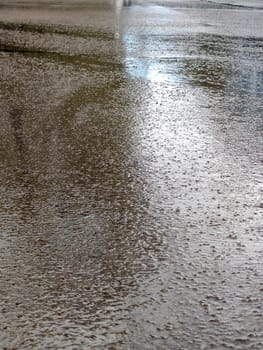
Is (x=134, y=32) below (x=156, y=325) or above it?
below

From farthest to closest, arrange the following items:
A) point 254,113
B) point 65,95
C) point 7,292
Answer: point 65,95 → point 254,113 → point 7,292

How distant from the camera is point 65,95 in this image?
5180mm

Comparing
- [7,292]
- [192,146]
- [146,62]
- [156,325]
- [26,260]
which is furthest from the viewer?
[146,62]

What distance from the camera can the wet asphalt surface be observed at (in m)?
2.03

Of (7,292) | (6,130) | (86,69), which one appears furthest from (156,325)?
(86,69)

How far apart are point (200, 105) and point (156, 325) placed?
10.5 feet

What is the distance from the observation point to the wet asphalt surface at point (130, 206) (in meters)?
2.03

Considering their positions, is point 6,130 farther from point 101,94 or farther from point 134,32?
point 134,32

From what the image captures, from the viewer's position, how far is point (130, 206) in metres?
2.96

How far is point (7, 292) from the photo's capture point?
219cm

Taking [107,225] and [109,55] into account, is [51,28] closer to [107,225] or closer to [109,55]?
[109,55]

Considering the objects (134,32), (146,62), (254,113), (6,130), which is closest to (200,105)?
(254,113)

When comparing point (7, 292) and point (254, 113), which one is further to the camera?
point (254, 113)

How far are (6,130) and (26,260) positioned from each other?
6.18ft
